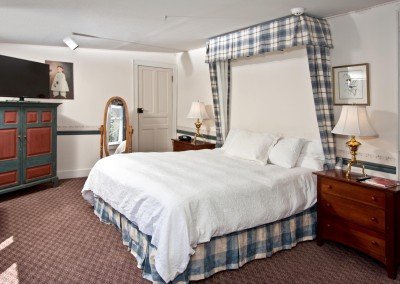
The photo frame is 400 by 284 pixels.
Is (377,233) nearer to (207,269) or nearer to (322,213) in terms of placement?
(322,213)

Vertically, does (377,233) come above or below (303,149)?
below

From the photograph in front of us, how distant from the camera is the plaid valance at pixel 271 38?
3.33 m

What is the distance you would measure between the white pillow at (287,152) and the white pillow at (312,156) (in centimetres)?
8

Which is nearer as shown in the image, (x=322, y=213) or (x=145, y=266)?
(x=145, y=266)

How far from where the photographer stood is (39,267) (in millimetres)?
2619

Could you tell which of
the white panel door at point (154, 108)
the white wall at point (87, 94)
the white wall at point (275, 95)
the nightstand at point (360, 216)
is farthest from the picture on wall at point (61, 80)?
the nightstand at point (360, 216)

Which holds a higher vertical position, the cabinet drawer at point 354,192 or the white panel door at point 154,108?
the white panel door at point 154,108

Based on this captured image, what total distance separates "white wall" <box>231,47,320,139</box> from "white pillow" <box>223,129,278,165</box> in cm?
32

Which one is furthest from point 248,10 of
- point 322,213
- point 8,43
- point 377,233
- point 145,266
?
Answer: point 8,43

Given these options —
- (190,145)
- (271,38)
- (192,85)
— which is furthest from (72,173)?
(271,38)

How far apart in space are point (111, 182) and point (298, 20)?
2.56 meters

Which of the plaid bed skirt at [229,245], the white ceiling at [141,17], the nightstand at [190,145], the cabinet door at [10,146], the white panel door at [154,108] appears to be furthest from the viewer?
the white panel door at [154,108]

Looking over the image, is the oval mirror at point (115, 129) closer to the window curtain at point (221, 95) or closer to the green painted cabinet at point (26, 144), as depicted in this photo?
the green painted cabinet at point (26, 144)

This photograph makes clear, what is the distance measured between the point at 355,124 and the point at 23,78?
4.33 m
